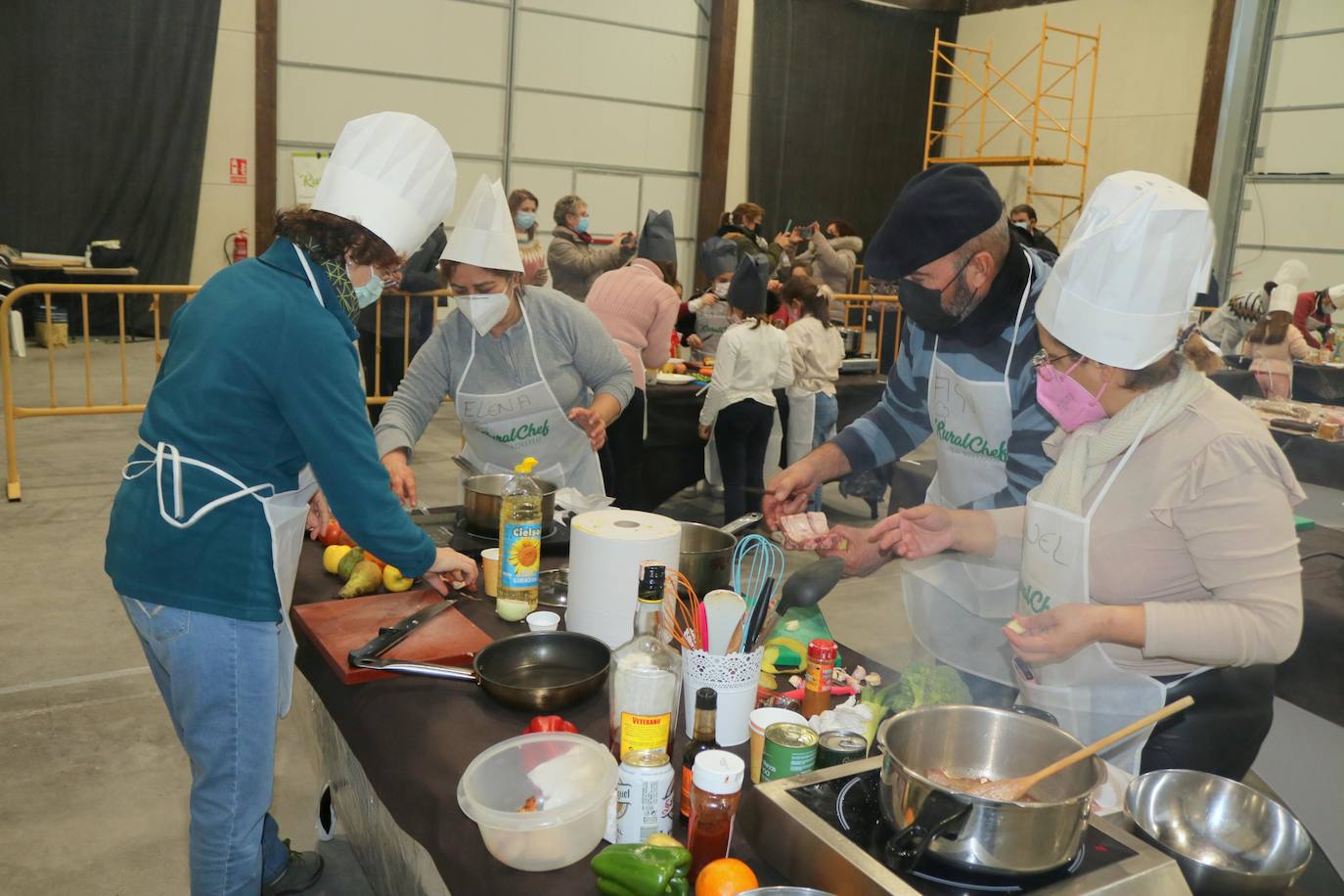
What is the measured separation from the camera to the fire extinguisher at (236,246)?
11.0 meters

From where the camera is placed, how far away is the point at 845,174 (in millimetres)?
14547

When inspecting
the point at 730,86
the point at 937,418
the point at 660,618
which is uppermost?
the point at 730,86

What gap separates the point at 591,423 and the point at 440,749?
5.13ft

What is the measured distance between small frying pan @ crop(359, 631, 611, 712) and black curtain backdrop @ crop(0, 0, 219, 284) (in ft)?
34.3

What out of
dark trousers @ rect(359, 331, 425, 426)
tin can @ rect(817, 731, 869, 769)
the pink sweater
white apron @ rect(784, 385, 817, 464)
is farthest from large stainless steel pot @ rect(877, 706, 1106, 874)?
dark trousers @ rect(359, 331, 425, 426)

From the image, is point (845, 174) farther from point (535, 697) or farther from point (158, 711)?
point (535, 697)

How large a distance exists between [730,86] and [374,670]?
41.0 ft

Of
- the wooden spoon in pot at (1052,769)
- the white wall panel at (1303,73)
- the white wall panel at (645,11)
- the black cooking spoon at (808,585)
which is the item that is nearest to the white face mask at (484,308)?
the black cooking spoon at (808,585)

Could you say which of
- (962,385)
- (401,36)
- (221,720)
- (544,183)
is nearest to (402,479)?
(221,720)

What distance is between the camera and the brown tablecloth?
1.38m

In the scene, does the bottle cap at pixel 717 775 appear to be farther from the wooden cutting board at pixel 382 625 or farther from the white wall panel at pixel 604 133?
the white wall panel at pixel 604 133

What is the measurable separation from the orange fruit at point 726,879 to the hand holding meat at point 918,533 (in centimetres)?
103

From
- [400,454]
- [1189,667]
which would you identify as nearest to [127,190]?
[400,454]

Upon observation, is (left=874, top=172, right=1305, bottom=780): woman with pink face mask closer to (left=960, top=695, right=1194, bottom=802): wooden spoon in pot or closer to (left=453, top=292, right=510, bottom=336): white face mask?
(left=960, top=695, right=1194, bottom=802): wooden spoon in pot
